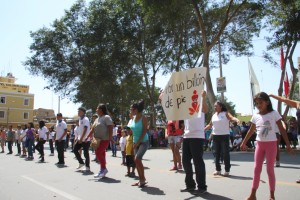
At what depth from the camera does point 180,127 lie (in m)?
10.8

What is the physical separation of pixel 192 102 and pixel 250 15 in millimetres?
19193

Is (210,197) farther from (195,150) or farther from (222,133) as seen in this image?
(222,133)

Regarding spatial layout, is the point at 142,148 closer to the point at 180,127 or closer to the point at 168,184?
the point at 168,184

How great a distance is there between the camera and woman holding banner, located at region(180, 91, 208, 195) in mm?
6531

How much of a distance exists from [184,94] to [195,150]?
3.68ft

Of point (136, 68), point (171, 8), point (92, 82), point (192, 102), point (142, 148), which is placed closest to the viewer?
point (192, 102)

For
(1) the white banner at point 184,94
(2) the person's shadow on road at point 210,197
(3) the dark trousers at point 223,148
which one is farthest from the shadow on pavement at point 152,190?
(3) the dark trousers at point 223,148

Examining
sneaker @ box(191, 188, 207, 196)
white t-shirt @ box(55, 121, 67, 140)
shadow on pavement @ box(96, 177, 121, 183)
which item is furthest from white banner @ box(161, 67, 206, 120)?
white t-shirt @ box(55, 121, 67, 140)

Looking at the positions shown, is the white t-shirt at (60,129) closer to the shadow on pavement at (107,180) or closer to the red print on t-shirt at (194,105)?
the shadow on pavement at (107,180)

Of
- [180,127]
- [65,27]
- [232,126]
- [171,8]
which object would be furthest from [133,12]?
[180,127]

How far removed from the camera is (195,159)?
21.5 ft

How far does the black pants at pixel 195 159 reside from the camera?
21.4 feet

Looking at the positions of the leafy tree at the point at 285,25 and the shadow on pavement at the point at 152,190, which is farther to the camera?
the leafy tree at the point at 285,25

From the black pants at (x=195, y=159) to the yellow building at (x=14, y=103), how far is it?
79.8 meters
